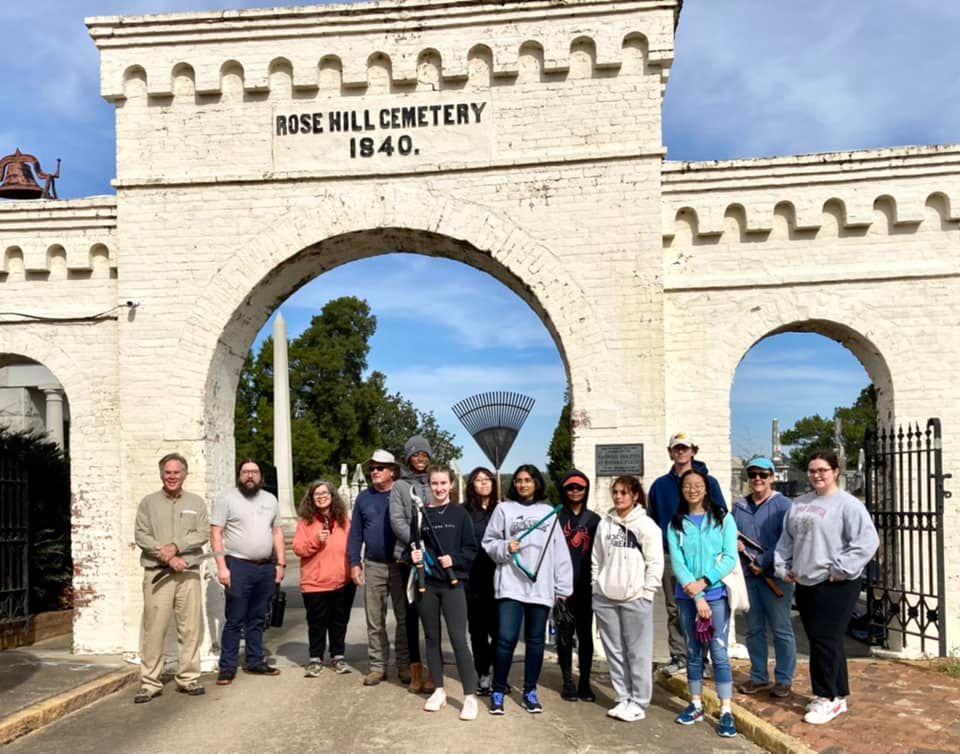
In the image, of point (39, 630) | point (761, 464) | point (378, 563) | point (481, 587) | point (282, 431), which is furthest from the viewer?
point (282, 431)

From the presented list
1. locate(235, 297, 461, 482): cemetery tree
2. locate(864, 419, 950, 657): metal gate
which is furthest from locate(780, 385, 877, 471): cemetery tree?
locate(864, 419, 950, 657): metal gate

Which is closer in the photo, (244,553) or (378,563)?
(378,563)

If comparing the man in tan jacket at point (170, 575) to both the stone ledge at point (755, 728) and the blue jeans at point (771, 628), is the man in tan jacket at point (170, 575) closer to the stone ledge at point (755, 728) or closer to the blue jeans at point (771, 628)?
the stone ledge at point (755, 728)

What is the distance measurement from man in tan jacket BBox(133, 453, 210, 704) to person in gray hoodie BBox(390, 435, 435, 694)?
1680mm

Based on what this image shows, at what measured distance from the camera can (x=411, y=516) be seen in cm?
679

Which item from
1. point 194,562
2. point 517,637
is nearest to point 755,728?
point 517,637

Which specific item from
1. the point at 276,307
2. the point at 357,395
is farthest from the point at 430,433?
the point at 276,307

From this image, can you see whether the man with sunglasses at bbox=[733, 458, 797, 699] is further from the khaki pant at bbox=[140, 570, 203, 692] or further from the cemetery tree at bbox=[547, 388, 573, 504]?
the cemetery tree at bbox=[547, 388, 573, 504]

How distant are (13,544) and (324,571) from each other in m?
3.56

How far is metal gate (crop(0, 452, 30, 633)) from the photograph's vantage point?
8883mm

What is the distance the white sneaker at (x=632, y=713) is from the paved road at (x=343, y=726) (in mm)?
53

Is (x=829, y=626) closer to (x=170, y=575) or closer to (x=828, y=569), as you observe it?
(x=828, y=569)

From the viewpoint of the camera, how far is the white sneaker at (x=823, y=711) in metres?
→ 5.85

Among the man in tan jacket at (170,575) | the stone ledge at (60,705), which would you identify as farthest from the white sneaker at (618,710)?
the stone ledge at (60,705)
